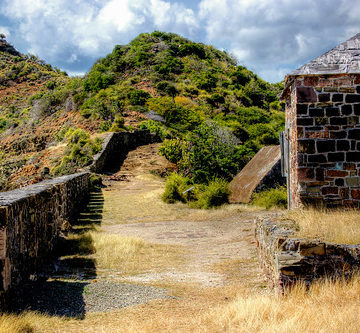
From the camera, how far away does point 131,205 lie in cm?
1388

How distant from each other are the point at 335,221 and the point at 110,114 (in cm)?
2954

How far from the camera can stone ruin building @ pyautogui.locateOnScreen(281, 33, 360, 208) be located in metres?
7.53

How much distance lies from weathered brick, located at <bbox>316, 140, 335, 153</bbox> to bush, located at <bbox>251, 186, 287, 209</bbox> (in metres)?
4.26

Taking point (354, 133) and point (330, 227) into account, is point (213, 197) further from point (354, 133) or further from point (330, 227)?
point (330, 227)

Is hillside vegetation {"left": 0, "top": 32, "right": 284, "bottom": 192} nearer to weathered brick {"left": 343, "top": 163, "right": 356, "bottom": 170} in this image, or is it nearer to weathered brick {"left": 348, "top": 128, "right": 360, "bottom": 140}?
weathered brick {"left": 343, "top": 163, "right": 356, "bottom": 170}

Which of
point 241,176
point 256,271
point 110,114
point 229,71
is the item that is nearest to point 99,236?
point 256,271

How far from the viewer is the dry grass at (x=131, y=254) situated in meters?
6.46

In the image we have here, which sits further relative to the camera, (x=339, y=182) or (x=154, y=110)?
(x=154, y=110)

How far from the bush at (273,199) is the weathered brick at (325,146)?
4262mm

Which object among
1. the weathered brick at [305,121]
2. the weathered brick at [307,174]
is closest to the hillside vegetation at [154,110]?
the weathered brick at [307,174]

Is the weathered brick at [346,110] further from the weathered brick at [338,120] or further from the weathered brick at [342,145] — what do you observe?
the weathered brick at [342,145]

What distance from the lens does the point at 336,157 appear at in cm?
757

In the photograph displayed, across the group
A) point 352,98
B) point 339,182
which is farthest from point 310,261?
point 352,98

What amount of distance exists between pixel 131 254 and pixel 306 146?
155 inches
